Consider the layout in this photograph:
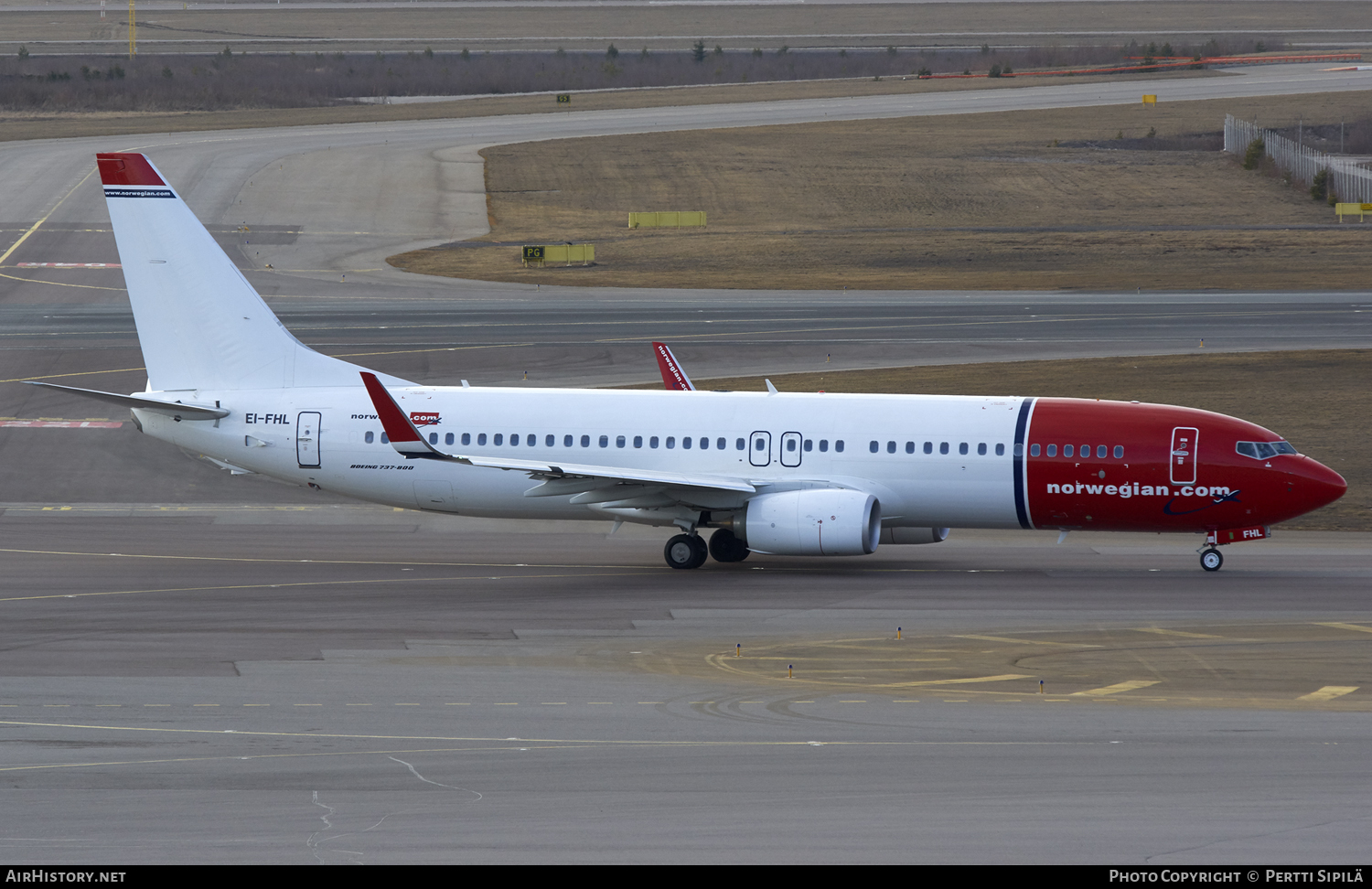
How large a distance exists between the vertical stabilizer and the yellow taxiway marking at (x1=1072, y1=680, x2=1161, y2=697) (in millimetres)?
19976

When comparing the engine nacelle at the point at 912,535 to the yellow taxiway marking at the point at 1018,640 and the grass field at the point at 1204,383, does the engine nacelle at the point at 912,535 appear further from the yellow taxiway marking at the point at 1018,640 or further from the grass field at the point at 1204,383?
the grass field at the point at 1204,383

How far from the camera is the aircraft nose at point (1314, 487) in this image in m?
34.7

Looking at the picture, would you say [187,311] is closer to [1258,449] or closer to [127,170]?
[127,170]

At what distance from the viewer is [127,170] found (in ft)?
124

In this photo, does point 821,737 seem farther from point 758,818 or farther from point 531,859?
point 531,859

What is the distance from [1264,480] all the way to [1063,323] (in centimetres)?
3078

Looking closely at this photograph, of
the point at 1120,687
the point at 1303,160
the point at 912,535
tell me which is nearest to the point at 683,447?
the point at 912,535

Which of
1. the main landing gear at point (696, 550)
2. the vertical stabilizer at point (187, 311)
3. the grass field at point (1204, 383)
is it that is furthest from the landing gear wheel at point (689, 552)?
the grass field at point (1204, 383)

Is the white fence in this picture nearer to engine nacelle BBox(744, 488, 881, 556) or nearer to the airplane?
the airplane

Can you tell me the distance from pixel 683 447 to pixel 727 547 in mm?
2533

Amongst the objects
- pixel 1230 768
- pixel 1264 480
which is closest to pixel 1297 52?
pixel 1264 480

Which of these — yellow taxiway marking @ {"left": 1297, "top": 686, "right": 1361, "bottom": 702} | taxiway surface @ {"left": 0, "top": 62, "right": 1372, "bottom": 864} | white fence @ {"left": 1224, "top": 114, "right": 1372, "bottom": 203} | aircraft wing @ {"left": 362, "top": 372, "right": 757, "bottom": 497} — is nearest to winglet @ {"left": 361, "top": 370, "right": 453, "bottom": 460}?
aircraft wing @ {"left": 362, "top": 372, "right": 757, "bottom": 497}

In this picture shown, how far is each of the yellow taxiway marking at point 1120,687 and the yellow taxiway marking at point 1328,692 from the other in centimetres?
233

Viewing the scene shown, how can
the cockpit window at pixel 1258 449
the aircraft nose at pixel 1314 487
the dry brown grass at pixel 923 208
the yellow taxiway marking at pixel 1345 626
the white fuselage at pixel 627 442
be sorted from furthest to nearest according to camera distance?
the dry brown grass at pixel 923 208 < the white fuselage at pixel 627 442 < the cockpit window at pixel 1258 449 < the aircraft nose at pixel 1314 487 < the yellow taxiway marking at pixel 1345 626
